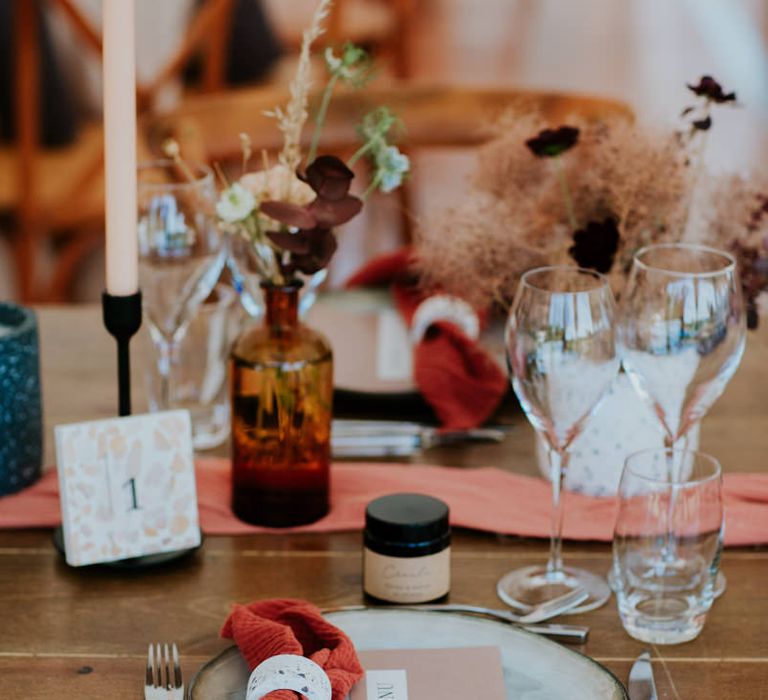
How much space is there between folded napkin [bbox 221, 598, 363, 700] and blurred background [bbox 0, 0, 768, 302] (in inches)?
18.5

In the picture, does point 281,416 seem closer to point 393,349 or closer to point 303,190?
point 303,190

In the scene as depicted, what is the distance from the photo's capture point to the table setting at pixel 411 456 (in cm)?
100

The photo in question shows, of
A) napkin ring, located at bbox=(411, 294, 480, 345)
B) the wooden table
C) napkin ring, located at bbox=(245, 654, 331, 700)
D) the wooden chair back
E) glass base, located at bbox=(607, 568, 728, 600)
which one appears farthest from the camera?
the wooden chair back

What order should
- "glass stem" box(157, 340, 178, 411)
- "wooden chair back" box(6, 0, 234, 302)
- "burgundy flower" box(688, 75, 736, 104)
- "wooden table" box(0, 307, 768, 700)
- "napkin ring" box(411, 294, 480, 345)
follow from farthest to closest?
"wooden chair back" box(6, 0, 234, 302), "napkin ring" box(411, 294, 480, 345), "glass stem" box(157, 340, 178, 411), "burgundy flower" box(688, 75, 736, 104), "wooden table" box(0, 307, 768, 700)

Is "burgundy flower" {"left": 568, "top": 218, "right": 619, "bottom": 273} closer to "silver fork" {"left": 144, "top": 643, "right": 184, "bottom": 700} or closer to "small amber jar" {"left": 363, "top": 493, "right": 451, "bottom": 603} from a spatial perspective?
"small amber jar" {"left": 363, "top": 493, "right": 451, "bottom": 603}

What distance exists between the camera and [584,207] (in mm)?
1308

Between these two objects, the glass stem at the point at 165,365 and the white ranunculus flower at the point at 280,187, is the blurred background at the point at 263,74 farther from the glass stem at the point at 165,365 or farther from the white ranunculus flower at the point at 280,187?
the glass stem at the point at 165,365

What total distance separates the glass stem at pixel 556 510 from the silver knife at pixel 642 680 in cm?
14

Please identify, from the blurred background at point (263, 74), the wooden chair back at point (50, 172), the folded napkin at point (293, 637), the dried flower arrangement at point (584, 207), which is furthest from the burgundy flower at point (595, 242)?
the wooden chair back at point (50, 172)

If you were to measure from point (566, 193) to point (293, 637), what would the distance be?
0.54 meters

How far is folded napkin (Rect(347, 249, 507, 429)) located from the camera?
56.6 inches

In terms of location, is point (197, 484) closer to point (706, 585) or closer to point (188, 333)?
point (188, 333)

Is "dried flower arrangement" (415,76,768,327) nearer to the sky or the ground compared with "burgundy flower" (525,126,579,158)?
nearer to the ground

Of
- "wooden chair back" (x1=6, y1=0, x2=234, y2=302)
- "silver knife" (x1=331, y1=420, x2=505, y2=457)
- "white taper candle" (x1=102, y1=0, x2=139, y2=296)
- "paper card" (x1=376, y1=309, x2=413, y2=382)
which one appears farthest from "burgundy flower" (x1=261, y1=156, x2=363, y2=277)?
"wooden chair back" (x1=6, y1=0, x2=234, y2=302)
